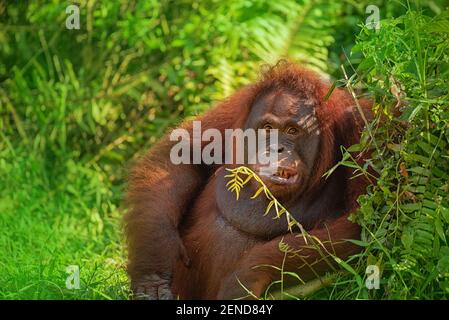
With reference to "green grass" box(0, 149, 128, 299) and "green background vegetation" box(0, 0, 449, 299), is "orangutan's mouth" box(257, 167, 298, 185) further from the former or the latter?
"green background vegetation" box(0, 0, 449, 299)

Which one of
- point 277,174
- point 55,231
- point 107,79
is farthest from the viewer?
point 107,79

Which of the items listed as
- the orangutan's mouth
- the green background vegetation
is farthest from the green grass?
the orangutan's mouth

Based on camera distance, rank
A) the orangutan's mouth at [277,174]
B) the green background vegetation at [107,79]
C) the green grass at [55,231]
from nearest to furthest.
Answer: the orangutan's mouth at [277,174]
the green grass at [55,231]
the green background vegetation at [107,79]

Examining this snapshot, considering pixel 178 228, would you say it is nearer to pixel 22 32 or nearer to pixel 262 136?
pixel 262 136

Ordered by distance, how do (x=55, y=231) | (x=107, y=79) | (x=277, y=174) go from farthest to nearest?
(x=107, y=79)
(x=55, y=231)
(x=277, y=174)

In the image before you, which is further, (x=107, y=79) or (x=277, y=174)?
(x=107, y=79)

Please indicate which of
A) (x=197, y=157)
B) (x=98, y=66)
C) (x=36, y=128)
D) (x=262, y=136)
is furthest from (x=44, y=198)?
(x=262, y=136)

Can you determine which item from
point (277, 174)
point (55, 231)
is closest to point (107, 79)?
point (55, 231)

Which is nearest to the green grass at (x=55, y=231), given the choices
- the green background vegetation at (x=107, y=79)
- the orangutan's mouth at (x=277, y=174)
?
the green background vegetation at (x=107, y=79)

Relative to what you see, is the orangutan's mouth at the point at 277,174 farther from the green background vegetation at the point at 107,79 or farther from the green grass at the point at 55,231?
the green background vegetation at the point at 107,79

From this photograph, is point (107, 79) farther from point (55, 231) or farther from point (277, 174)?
point (277, 174)

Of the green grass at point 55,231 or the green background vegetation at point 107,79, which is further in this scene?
the green background vegetation at point 107,79

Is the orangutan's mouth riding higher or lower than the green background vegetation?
higher

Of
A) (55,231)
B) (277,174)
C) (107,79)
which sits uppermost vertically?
(277,174)
